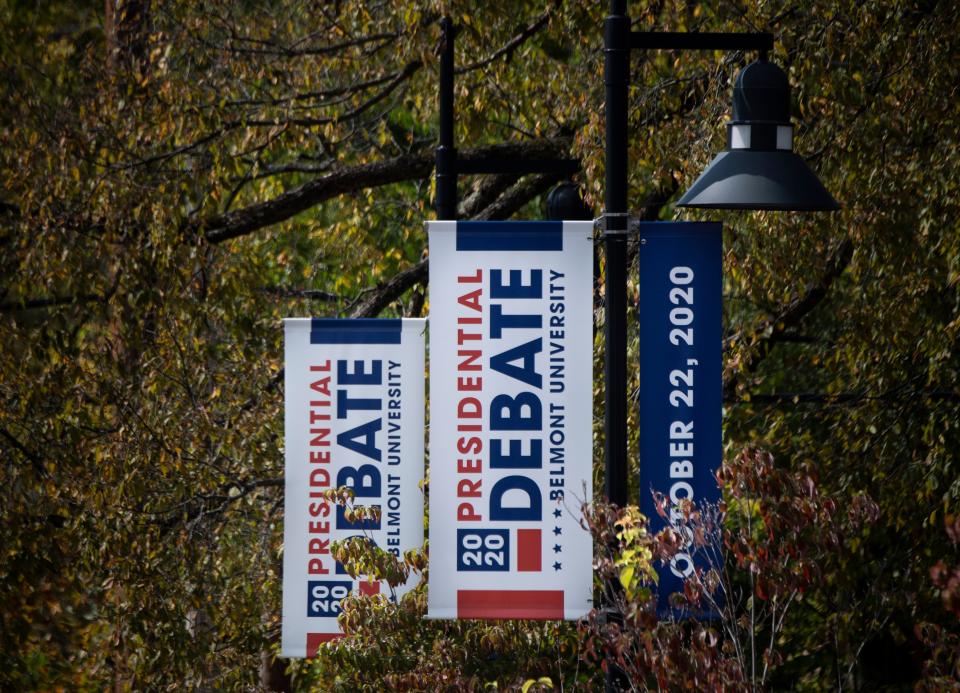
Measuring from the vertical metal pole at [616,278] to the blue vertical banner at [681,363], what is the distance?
107mm

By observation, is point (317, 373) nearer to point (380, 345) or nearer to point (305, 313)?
point (380, 345)

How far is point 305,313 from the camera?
1497 centimetres

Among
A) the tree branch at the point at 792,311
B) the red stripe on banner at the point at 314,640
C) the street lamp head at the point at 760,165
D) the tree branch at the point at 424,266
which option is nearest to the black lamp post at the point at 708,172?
the street lamp head at the point at 760,165

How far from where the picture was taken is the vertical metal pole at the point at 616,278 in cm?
650

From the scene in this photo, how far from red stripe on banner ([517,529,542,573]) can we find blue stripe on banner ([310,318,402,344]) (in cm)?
248

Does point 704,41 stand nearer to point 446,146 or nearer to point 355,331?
point 355,331

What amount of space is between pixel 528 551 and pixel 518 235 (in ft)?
4.68

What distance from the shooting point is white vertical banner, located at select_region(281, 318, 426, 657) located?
29.4 feet

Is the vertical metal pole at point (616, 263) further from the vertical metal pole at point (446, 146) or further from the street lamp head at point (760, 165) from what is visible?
the vertical metal pole at point (446, 146)

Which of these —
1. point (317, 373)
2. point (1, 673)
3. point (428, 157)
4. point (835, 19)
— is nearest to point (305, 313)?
point (428, 157)

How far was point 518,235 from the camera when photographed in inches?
267

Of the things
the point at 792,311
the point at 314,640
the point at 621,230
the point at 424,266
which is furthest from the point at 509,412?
the point at 424,266

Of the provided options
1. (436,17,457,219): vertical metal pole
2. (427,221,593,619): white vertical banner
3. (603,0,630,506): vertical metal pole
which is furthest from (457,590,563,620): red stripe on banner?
(436,17,457,219): vertical metal pole

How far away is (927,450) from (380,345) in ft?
13.2
